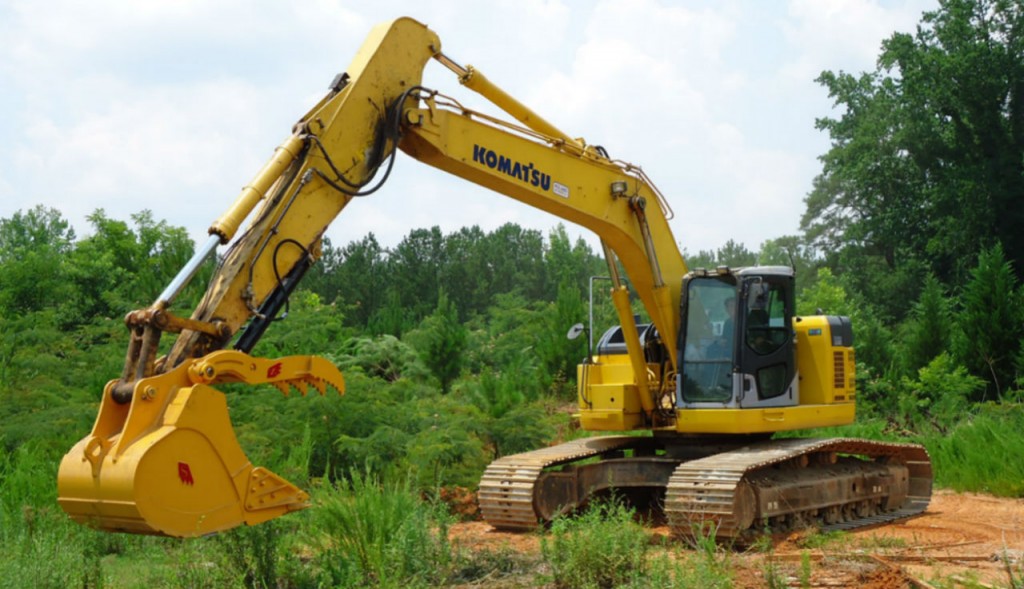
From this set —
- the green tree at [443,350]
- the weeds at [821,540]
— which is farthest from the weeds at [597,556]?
the green tree at [443,350]

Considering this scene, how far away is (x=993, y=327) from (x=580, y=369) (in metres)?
13.1

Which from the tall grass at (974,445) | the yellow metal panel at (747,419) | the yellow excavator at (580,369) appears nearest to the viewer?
the yellow excavator at (580,369)

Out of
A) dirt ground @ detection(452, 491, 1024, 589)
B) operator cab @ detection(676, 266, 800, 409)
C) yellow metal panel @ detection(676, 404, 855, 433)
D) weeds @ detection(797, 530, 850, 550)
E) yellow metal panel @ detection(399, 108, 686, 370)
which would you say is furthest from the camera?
operator cab @ detection(676, 266, 800, 409)

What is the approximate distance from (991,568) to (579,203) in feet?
15.0

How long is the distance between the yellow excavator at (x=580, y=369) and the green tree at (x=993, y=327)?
9885mm

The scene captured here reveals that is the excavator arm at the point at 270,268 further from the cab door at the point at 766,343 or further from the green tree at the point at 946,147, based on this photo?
the green tree at the point at 946,147

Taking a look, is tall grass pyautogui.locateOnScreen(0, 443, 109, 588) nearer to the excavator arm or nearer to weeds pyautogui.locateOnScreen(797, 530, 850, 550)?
the excavator arm

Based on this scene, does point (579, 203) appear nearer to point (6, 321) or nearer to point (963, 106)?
point (6, 321)

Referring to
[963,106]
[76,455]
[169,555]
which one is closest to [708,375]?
[169,555]

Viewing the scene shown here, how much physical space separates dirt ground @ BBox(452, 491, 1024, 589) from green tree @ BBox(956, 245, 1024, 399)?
9.31 metres

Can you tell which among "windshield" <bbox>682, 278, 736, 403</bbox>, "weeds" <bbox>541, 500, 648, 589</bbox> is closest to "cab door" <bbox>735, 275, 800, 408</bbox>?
"windshield" <bbox>682, 278, 736, 403</bbox>

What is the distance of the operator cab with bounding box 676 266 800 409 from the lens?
10.4m

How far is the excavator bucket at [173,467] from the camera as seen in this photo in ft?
18.8

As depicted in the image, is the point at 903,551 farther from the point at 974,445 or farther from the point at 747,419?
the point at 974,445
